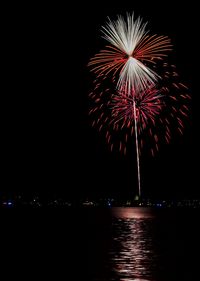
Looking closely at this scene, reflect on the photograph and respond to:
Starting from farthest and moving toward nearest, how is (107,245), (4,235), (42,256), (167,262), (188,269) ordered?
(4,235) < (107,245) < (42,256) < (167,262) < (188,269)

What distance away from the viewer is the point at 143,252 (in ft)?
130

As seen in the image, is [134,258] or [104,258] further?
[104,258]

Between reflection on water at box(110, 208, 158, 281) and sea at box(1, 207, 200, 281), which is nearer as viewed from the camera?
reflection on water at box(110, 208, 158, 281)

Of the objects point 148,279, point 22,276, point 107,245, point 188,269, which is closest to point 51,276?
point 22,276

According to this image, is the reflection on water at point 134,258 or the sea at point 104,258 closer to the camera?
the reflection on water at point 134,258

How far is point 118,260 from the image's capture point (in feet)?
116

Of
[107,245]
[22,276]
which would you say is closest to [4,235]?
[107,245]

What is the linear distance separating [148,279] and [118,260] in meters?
7.64

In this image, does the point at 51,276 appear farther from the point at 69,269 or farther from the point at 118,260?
the point at 118,260

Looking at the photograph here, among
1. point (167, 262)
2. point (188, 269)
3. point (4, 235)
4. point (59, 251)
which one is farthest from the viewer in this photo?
point (4, 235)

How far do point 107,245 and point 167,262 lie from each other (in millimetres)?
12526

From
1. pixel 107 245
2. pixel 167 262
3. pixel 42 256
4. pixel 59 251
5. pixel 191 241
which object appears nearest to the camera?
pixel 167 262

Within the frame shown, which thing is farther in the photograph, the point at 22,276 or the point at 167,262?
the point at 167,262

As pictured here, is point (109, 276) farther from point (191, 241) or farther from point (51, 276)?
point (191, 241)
